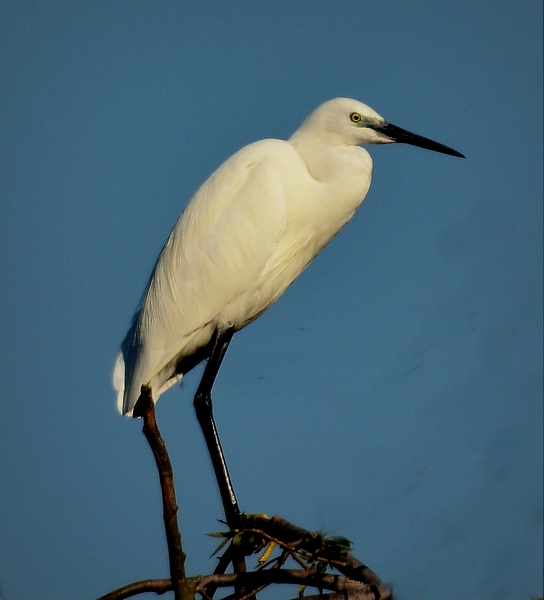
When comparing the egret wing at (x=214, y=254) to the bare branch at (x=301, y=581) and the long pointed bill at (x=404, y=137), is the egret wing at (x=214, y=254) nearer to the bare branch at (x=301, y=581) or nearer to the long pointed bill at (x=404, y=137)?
the long pointed bill at (x=404, y=137)

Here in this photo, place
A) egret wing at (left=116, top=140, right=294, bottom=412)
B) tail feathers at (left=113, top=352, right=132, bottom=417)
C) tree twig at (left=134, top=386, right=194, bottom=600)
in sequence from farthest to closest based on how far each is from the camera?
tail feathers at (left=113, top=352, right=132, bottom=417)
egret wing at (left=116, top=140, right=294, bottom=412)
tree twig at (left=134, top=386, right=194, bottom=600)

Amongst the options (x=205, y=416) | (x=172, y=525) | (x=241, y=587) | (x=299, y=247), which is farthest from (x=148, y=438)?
(x=299, y=247)

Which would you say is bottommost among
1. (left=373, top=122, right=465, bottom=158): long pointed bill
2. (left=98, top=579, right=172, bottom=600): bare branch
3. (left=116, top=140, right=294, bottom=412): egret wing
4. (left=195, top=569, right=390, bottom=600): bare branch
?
(left=195, top=569, right=390, bottom=600): bare branch

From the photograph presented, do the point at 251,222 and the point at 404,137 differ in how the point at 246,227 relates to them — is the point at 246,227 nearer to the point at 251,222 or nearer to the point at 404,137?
the point at 251,222

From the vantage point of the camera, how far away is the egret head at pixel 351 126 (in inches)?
182

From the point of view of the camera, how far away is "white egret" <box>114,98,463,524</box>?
460 centimetres

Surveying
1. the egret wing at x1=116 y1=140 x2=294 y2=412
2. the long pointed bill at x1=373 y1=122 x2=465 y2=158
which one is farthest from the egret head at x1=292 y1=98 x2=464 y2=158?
the egret wing at x1=116 y1=140 x2=294 y2=412

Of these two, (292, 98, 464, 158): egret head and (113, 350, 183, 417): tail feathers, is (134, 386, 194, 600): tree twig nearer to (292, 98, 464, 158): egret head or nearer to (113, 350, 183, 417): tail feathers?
(113, 350, 183, 417): tail feathers

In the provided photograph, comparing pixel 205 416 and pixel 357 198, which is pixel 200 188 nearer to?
pixel 357 198

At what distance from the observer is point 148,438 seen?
8.90 ft

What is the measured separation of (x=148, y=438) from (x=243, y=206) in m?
2.10

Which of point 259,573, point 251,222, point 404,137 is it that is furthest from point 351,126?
point 259,573

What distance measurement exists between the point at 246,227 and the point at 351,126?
0.77 meters

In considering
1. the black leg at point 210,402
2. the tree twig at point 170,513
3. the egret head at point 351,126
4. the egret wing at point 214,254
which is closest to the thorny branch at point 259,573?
the tree twig at point 170,513
